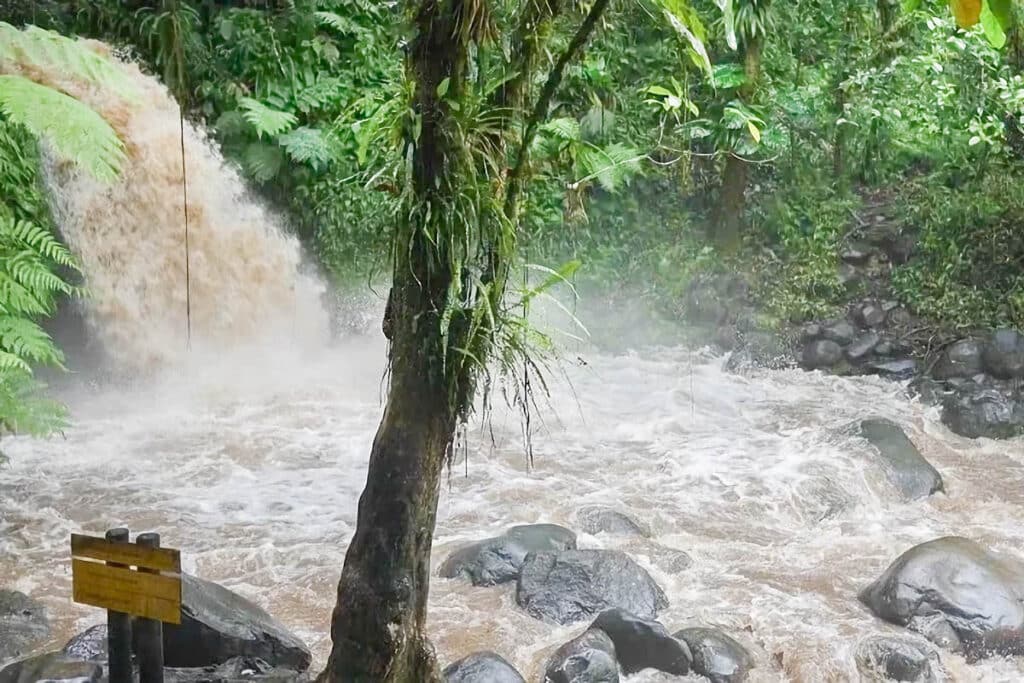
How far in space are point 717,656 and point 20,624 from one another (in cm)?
319

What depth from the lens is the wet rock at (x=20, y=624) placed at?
4.43 meters

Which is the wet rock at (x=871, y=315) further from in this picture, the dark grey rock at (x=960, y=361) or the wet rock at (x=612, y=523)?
the wet rock at (x=612, y=523)

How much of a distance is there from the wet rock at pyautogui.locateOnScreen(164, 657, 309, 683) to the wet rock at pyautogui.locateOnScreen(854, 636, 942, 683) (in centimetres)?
251

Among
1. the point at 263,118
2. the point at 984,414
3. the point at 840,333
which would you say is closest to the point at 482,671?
the point at 984,414

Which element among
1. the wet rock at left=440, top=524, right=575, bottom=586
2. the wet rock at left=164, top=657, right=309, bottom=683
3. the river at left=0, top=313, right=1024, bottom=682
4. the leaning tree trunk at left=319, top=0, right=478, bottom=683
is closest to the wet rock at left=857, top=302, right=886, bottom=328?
the river at left=0, top=313, right=1024, bottom=682

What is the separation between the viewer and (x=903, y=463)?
7000mm

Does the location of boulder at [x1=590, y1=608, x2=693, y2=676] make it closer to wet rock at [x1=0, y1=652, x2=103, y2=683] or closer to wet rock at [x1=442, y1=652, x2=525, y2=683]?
wet rock at [x1=442, y1=652, x2=525, y2=683]

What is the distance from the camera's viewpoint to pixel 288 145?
10.1m

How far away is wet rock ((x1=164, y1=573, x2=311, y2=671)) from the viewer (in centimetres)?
406

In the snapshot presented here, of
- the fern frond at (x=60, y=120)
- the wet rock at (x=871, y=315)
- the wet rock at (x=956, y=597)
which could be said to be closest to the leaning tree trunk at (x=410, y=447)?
the fern frond at (x=60, y=120)

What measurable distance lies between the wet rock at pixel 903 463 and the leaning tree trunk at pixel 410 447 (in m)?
4.52

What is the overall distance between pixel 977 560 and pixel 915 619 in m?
0.51

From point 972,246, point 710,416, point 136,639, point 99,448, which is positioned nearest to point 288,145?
point 99,448

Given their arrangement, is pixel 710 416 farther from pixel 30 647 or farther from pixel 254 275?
pixel 30 647
